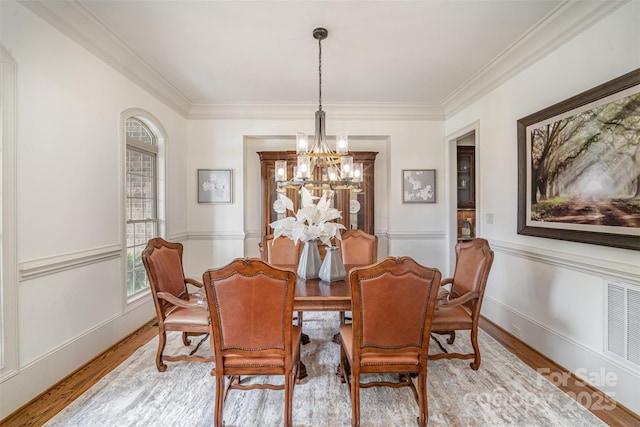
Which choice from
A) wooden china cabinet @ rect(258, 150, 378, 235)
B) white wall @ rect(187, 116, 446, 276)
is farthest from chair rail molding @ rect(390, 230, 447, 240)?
wooden china cabinet @ rect(258, 150, 378, 235)

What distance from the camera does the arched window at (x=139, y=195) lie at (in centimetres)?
314

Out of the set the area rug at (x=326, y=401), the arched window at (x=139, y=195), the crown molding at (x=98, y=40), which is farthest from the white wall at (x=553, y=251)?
the arched window at (x=139, y=195)

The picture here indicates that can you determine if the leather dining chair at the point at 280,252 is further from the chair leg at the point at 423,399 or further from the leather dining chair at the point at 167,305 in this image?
the chair leg at the point at 423,399

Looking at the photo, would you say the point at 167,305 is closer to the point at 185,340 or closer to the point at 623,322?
the point at 185,340

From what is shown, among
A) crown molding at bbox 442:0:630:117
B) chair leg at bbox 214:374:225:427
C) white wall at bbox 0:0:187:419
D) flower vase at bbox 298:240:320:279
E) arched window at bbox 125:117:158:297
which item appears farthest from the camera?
arched window at bbox 125:117:158:297

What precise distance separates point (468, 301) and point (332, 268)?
3.62ft

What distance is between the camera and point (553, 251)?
7.86 feet

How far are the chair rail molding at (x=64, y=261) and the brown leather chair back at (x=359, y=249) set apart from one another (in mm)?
2250

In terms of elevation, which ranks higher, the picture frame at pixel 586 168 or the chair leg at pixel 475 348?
the picture frame at pixel 586 168

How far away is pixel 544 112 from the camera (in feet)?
7.97

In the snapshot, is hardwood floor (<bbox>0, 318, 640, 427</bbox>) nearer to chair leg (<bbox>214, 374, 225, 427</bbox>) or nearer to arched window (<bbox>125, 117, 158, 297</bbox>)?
arched window (<bbox>125, 117, 158, 297</bbox>)

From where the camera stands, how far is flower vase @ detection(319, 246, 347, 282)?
7.29ft

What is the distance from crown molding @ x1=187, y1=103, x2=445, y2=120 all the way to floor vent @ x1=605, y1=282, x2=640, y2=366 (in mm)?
3084

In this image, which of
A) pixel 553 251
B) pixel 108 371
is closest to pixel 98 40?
pixel 108 371
